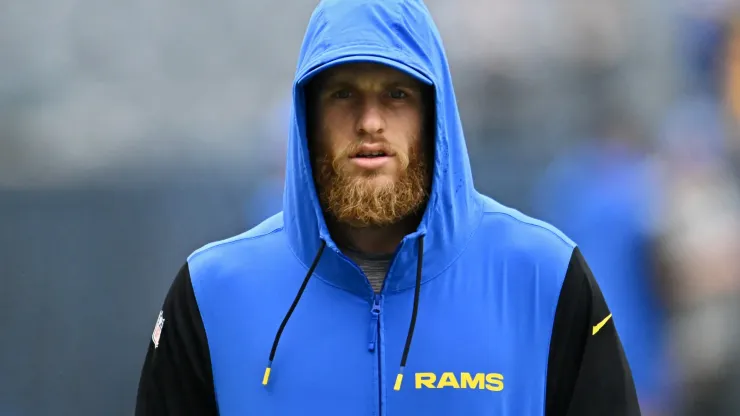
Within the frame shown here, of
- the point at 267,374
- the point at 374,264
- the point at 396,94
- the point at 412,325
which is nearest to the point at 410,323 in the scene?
the point at 412,325

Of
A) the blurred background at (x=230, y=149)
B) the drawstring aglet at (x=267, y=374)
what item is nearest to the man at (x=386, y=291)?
the drawstring aglet at (x=267, y=374)

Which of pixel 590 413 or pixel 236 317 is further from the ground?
pixel 236 317

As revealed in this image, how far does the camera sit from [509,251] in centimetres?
132

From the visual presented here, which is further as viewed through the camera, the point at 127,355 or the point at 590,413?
the point at 127,355

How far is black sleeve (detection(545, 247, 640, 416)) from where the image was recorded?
125 centimetres

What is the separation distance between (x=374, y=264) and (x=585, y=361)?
Answer: 1.34 feet

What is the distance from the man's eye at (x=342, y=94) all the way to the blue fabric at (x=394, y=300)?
2.6 inches

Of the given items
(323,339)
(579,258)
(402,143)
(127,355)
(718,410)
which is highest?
(402,143)

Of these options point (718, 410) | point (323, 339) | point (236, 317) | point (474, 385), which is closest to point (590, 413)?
point (474, 385)

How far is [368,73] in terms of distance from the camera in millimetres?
1283

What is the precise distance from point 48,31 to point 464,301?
159 cm

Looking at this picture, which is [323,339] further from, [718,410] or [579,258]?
[718,410]

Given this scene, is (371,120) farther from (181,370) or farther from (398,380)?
(181,370)

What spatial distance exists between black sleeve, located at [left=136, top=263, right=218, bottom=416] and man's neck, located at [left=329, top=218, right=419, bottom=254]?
0.32m
